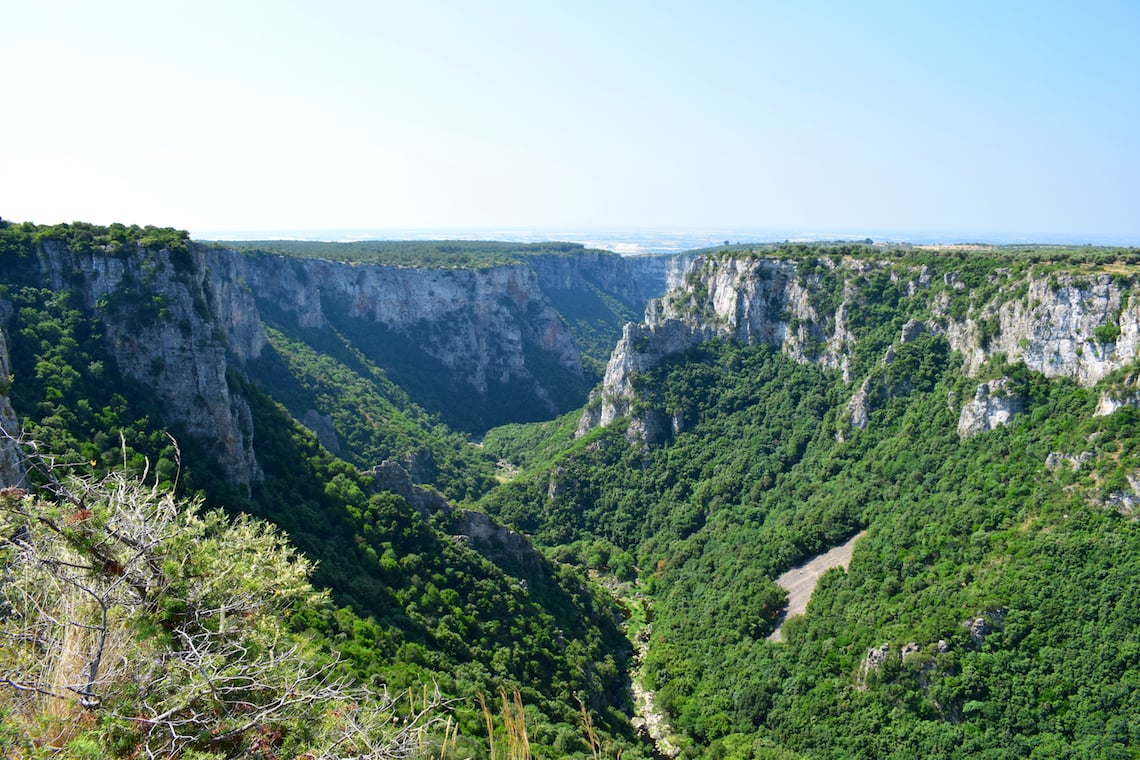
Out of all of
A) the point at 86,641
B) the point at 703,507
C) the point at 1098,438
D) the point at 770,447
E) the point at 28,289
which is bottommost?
the point at 703,507

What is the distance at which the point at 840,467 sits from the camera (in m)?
70.6

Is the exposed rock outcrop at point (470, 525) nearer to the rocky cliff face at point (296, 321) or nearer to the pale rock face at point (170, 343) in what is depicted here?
the pale rock face at point (170, 343)

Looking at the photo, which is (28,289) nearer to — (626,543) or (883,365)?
(626,543)

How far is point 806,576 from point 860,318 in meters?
35.4

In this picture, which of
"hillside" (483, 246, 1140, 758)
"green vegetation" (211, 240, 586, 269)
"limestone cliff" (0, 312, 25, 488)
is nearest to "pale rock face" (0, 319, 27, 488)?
"limestone cliff" (0, 312, 25, 488)

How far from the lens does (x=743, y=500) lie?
76500mm

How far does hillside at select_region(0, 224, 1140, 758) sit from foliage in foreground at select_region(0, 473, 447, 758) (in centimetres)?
78

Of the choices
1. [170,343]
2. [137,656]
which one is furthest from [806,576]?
[137,656]

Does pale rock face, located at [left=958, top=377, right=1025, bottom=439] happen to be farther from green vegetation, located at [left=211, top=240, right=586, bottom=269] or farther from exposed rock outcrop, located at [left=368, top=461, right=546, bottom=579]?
green vegetation, located at [left=211, top=240, right=586, bottom=269]

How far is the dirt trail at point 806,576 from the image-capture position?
5722cm

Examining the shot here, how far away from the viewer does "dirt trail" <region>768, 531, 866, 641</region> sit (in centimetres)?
5722

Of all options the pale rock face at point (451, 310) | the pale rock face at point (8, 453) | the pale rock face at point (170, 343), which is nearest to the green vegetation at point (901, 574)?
the pale rock face at point (170, 343)

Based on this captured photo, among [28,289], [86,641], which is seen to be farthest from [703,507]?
[86,641]

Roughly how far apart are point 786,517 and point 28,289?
68095 mm
